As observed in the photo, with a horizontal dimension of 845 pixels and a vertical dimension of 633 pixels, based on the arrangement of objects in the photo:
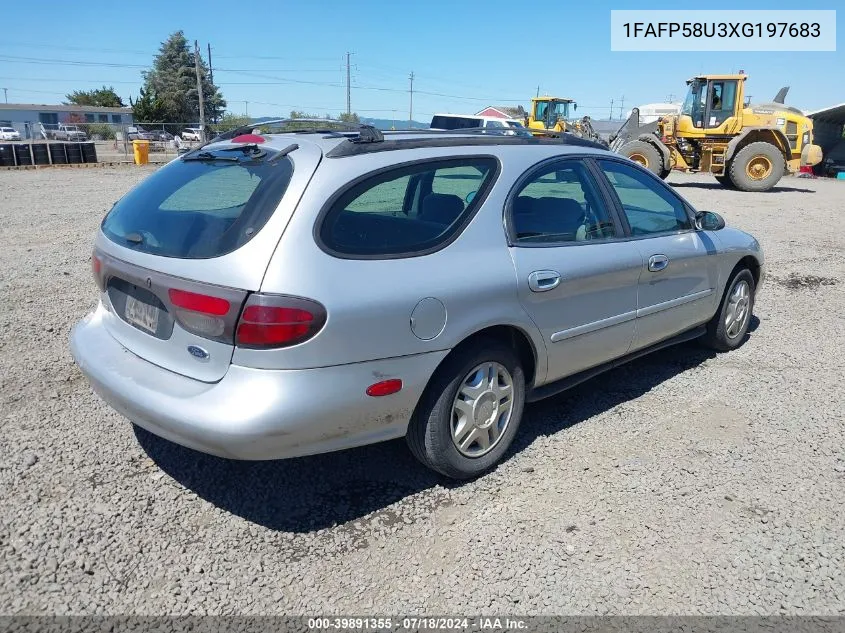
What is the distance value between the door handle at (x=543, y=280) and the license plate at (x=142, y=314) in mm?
1778

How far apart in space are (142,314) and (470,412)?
1597 millimetres

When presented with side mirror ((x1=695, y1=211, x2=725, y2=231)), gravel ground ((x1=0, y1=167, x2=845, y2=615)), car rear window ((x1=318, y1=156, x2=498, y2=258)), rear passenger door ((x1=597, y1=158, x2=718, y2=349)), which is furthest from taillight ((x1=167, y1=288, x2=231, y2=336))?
side mirror ((x1=695, y1=211, x2=725, y2=231))

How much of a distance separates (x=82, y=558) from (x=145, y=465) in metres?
0.73

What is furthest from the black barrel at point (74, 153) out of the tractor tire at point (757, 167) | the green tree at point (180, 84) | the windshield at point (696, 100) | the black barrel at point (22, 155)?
the green tree at point (180, 84)

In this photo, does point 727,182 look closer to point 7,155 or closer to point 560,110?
point 560,110

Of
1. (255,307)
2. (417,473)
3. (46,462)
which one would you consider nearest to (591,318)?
(417,473)

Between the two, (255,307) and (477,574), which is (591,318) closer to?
(477,574)

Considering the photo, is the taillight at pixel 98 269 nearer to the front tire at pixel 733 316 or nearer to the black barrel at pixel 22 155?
the front tire at pixel 733 316

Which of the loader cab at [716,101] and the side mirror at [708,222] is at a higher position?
the loader cab at [716,101]

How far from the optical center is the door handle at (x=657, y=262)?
4.03m

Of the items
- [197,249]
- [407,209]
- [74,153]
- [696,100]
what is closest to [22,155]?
[74,153]

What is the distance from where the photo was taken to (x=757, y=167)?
795 inches

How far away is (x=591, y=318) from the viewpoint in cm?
368

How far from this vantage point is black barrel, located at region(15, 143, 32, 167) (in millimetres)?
25969
